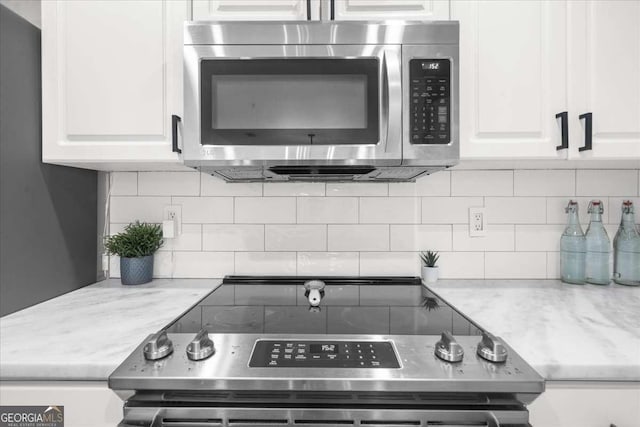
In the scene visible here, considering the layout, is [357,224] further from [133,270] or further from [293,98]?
[133,270]

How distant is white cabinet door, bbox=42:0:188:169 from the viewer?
1123mm

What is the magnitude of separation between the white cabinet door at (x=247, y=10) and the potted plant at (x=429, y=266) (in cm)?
96

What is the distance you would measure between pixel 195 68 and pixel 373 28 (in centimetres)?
50

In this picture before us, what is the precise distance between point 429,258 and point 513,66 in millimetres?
720

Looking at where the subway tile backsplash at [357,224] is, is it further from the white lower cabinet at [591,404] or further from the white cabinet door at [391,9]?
the white lower cabinet at [591,404]

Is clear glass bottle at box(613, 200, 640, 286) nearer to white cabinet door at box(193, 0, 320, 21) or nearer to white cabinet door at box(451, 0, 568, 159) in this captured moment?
white cabinet door at box(451, 0, 568, 159)

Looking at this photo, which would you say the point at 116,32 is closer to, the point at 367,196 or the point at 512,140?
the point at 367,196

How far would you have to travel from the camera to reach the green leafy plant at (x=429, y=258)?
1429 mm

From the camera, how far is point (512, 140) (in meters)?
1.13

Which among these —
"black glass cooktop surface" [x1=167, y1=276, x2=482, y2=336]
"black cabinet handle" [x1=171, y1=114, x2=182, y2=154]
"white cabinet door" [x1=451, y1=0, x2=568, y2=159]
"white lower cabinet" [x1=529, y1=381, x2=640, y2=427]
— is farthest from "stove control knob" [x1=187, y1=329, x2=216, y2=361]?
"white cabinet door" [x1=451, y1=0, x2=568, y2=159]

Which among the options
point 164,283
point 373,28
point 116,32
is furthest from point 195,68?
point 164,283

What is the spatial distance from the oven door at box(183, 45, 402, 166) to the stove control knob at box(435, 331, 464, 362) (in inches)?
19.3

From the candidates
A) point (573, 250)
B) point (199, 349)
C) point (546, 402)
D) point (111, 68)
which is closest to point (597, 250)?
point (573, 250)

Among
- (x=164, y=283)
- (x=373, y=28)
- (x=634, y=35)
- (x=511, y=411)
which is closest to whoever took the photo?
(x=511, y=411)
